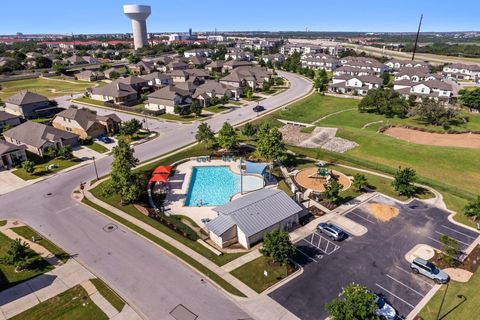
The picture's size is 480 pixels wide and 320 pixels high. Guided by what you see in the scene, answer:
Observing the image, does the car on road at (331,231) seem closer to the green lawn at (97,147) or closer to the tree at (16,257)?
the tree at (16,257)

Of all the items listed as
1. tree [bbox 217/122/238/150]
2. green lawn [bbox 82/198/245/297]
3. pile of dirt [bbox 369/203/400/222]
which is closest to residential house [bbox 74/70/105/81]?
tree [bbox 217/122/238/150]

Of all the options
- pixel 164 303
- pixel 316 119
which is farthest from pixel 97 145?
pixel 316 119

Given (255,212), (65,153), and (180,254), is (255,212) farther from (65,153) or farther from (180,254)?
(65,153)

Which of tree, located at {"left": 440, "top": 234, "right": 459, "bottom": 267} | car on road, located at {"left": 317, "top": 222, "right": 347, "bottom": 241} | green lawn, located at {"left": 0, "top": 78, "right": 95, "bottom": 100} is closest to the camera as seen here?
tree, located at {"left": 440, "top": 234, "right": 459, "bottom": 267}

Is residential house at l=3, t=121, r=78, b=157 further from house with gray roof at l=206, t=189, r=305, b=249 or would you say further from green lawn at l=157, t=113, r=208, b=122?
house with gray roof at l=206, t=189, r=305, b=249

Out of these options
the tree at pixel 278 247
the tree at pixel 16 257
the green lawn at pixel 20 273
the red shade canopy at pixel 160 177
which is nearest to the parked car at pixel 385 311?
the tree at pixel 278 247

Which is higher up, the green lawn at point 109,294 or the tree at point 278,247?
the tree at point 278,247
